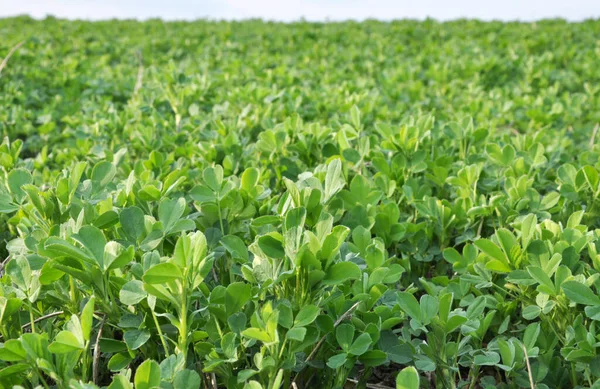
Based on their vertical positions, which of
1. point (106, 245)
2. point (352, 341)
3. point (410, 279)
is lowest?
point (410, 279)

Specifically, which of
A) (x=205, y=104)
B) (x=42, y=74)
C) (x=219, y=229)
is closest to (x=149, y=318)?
(x=219, y=229)

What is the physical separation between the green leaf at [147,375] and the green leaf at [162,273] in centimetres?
15

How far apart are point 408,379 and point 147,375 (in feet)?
1.63

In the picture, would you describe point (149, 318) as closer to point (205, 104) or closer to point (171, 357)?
point (171, 357)

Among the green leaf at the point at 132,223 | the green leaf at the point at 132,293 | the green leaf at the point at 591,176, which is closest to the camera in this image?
the green leaf at the point at 132,293

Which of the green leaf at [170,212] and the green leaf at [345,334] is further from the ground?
the green leaf at [170,212]

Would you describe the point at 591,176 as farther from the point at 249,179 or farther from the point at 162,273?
the point at 162,273

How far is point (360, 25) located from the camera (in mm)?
10344

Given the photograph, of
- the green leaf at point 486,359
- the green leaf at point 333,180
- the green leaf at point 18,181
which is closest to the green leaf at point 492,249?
the green leaf at point 486,359

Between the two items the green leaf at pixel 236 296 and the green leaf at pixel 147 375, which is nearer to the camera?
the green leaf at pixel 147 375

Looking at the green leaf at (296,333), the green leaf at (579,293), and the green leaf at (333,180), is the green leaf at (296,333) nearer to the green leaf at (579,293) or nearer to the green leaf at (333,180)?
the green leaf at (333,180)

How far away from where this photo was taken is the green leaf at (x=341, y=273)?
1172 mm

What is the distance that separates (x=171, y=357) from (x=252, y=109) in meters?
2.44

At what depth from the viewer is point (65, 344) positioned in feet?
3.55
